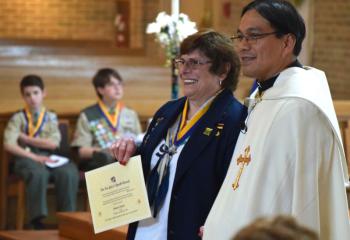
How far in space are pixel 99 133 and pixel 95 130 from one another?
0.04 meters

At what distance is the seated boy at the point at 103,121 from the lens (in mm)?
6441

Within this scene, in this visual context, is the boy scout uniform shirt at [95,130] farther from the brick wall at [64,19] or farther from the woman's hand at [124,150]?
A: the brick wall at [64,19]

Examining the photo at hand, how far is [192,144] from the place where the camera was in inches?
112

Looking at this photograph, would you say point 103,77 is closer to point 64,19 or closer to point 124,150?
point 124,150

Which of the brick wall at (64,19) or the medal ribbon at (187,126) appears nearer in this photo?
the medal ribbon at (187,126)

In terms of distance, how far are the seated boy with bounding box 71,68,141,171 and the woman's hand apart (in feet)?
11.2

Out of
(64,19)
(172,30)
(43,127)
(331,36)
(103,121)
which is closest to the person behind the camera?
(172,30)

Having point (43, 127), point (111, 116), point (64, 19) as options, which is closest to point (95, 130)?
point (111, 116)

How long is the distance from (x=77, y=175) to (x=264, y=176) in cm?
417

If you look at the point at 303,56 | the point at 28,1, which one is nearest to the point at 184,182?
the point at 303,56

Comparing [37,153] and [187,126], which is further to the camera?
[37,153]

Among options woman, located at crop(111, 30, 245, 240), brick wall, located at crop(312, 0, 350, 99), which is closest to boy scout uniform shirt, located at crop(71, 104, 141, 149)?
woman, located at crop(111, 30, 245, 240)

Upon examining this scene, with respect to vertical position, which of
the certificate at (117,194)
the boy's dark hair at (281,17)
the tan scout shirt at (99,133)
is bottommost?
the tan scout shirt at (99,133)

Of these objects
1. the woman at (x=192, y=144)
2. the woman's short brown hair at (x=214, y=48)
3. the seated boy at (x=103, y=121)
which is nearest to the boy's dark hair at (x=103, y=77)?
the seated boy at (x=103, y=121)
